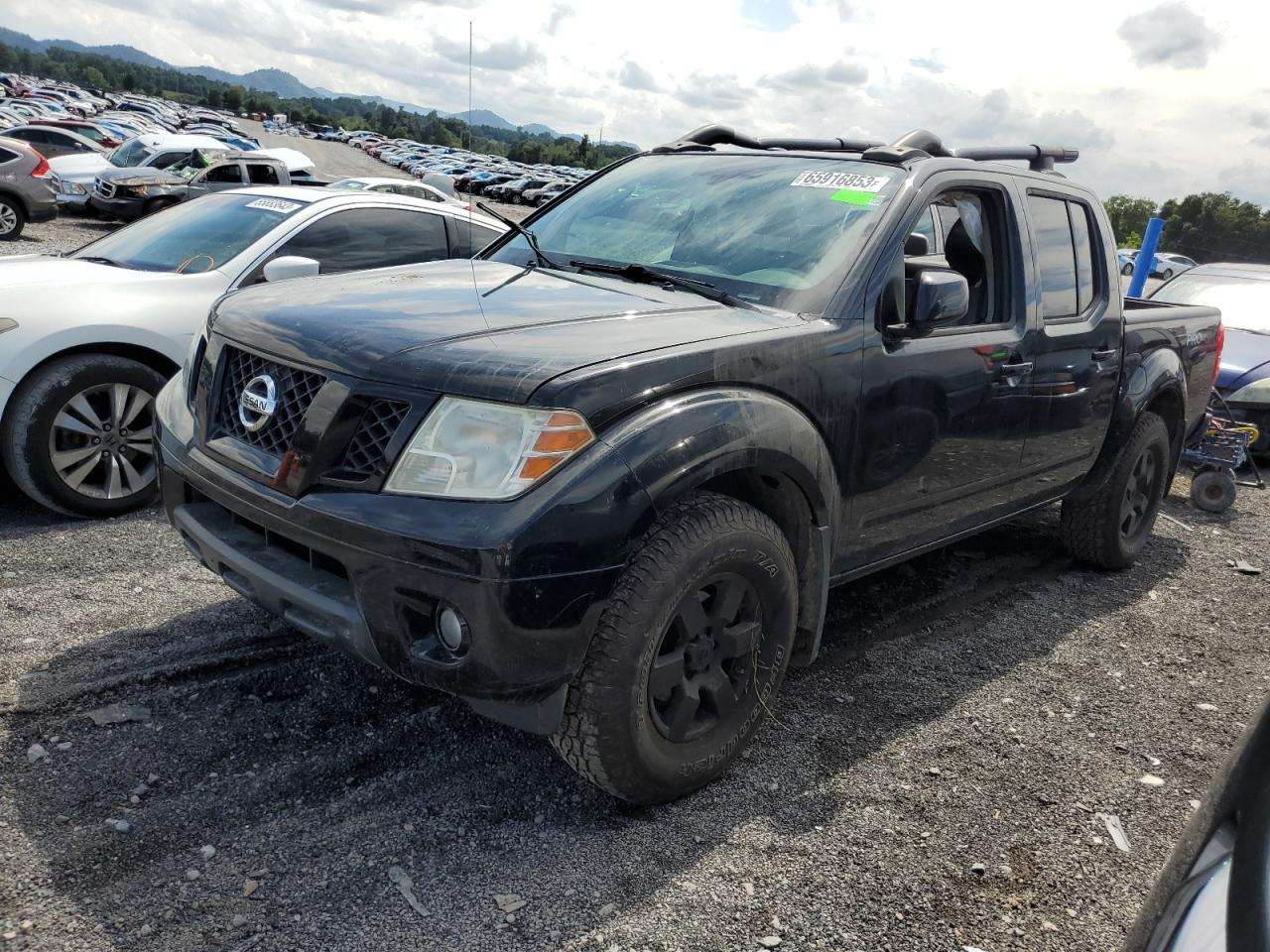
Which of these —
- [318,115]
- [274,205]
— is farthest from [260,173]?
[318,115]

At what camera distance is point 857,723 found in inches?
137

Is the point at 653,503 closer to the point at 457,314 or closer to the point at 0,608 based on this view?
the point at 457,314

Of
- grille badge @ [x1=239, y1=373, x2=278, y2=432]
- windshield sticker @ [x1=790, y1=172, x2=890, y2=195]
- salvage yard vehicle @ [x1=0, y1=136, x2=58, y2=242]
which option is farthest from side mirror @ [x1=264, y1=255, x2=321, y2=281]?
salvage yard vehicle @ [x1=0, y1=136, x2=58, y2=242]

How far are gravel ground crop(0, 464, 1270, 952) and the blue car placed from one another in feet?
14.5

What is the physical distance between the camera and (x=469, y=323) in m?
2.80

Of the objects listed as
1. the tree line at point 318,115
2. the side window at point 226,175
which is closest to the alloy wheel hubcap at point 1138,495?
the side window at point 226,175

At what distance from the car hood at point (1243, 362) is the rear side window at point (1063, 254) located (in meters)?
4.31

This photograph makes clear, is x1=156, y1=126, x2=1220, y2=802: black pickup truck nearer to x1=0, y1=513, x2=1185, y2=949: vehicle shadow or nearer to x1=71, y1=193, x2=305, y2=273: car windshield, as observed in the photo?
x1=0, y1=513, x2=1185, y2=949: vehicle shadow

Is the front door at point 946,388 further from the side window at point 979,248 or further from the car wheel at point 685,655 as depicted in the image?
the car wheel at point 685,655

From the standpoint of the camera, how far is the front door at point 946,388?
10.9 feet

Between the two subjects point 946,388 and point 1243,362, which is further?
point 1243,362

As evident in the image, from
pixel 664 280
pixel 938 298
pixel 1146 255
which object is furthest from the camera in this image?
pixel 1146 255

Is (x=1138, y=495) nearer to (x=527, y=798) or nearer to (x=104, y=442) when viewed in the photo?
(x=527, y=798)

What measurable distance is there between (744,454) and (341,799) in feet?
4.84
